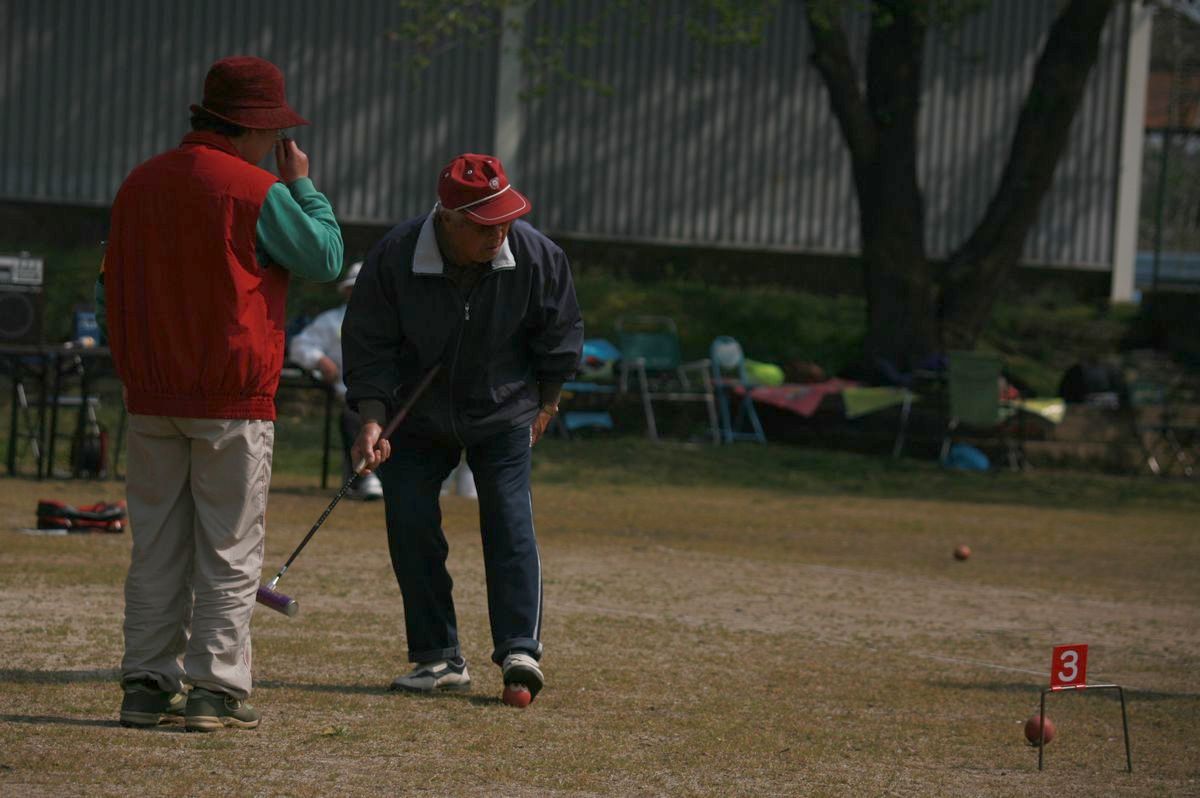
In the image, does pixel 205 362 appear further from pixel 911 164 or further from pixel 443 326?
pixel 911 164

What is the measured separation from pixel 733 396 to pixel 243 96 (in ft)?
43.2

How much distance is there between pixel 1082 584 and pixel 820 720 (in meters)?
4.46

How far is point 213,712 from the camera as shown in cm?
472

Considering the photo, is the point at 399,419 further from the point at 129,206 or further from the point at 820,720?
the point at 820,720

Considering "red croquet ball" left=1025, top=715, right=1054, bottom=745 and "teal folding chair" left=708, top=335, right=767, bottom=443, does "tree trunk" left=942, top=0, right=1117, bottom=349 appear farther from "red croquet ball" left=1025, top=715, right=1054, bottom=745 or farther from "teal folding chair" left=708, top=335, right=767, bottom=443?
"red croquet ball" left=1025, top=715, right=1054, bottom=745

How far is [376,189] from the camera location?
21.7 metres

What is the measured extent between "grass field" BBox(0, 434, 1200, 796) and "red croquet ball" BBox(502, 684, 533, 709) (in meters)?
0.04

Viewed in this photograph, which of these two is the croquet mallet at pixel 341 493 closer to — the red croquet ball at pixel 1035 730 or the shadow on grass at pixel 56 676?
the shadow on grass at pixel 56 676

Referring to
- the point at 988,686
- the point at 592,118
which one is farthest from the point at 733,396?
the point at 988,686

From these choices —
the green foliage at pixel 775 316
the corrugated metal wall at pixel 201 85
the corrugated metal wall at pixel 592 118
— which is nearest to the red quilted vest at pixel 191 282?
the green foliage at pixel 775 316

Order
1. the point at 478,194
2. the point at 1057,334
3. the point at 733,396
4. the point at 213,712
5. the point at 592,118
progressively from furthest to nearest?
the point at 592,118 < the point at 1057,334 < the point at 733,396 < the point at 478,194 < the point at 213,712

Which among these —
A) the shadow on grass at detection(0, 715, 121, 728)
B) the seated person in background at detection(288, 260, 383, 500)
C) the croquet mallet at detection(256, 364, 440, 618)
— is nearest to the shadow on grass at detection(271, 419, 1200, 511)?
the seated person in background at detection(288, 260, 383, 500)

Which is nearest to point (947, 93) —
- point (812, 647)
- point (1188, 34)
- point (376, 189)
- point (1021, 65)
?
point (1021, 65)

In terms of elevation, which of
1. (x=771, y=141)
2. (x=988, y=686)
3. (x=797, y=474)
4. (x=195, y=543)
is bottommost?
(x=797, y=474)
